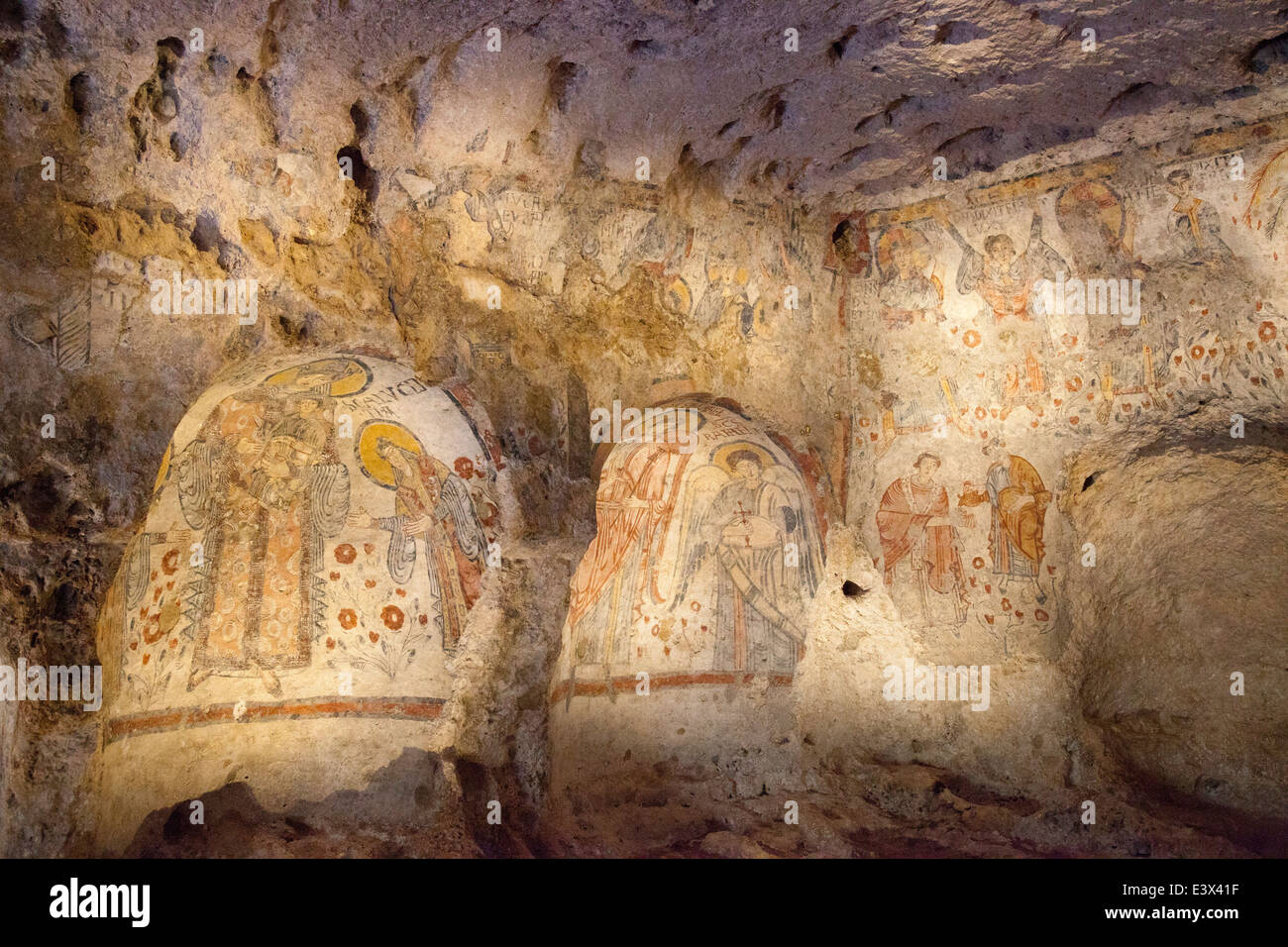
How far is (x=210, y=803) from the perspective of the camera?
583 centimetres

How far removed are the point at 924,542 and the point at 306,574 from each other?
3.57m

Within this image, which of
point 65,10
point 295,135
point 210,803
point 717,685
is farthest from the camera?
point 717,685

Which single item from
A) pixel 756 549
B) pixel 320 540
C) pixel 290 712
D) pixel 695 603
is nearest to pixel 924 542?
pixel 756 549

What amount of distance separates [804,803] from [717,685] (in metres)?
0.88

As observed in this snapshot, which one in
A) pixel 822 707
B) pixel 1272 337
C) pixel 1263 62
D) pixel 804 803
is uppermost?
pixel 1263 62

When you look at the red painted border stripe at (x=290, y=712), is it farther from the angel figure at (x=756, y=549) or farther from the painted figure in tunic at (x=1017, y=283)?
the painted figure in tunic at (x=1017, y=283)

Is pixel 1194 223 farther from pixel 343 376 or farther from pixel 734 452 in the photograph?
pixel 343 376

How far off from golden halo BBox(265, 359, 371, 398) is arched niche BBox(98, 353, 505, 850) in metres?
0.01

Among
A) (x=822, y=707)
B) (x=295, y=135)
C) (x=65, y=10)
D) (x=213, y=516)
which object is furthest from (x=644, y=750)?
(x=65, y=10)

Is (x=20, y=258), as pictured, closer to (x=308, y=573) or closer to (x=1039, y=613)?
(x=308, y=573)

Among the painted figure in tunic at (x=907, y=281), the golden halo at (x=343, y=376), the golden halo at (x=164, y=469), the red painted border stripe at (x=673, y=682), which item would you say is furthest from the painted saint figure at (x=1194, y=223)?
the golden halo at (x=164, y=469)

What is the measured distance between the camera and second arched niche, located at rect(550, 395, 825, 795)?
23.5 feet

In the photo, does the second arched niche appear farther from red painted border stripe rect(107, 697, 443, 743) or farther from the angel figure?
red painted border stripe rect(107, 697, 443, 743)

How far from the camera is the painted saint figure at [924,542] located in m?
7.23
